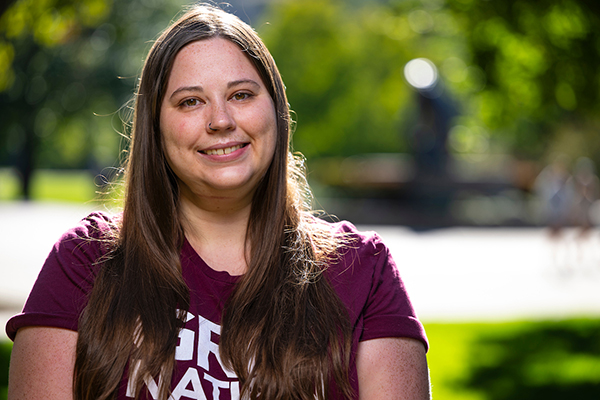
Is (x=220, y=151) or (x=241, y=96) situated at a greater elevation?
(x=241, y=96)

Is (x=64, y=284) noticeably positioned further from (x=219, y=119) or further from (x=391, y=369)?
(x=391, y=369)

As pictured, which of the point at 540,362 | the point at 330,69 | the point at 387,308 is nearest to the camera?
the point at 387,308

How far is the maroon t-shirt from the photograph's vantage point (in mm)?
1808

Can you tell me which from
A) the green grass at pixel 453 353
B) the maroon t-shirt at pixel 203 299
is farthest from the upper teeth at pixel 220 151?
the green grass at pixel 453 353

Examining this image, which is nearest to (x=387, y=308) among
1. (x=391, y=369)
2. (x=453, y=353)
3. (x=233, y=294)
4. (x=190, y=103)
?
(x=391, y=369)

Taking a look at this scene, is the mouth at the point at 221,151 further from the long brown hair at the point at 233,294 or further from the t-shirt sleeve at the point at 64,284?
the t-shirt sleeve at the point at 64,284

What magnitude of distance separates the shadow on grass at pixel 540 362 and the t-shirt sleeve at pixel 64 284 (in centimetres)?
449

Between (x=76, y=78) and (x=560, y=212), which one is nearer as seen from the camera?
(x=560, y=212)

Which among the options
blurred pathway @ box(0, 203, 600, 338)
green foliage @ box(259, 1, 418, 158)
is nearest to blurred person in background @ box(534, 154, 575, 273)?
blurred pathway @ box(0, 203, 600, 338)

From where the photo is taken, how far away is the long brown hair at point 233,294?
5.99 feet

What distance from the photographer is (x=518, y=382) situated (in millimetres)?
5965

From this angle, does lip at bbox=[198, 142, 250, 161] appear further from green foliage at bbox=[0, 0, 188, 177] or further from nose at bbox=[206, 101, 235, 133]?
green foliage at bbox=[0, 0, 188, 177]

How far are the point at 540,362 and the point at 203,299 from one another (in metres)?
5.48

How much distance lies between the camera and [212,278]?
1983 millimetres
